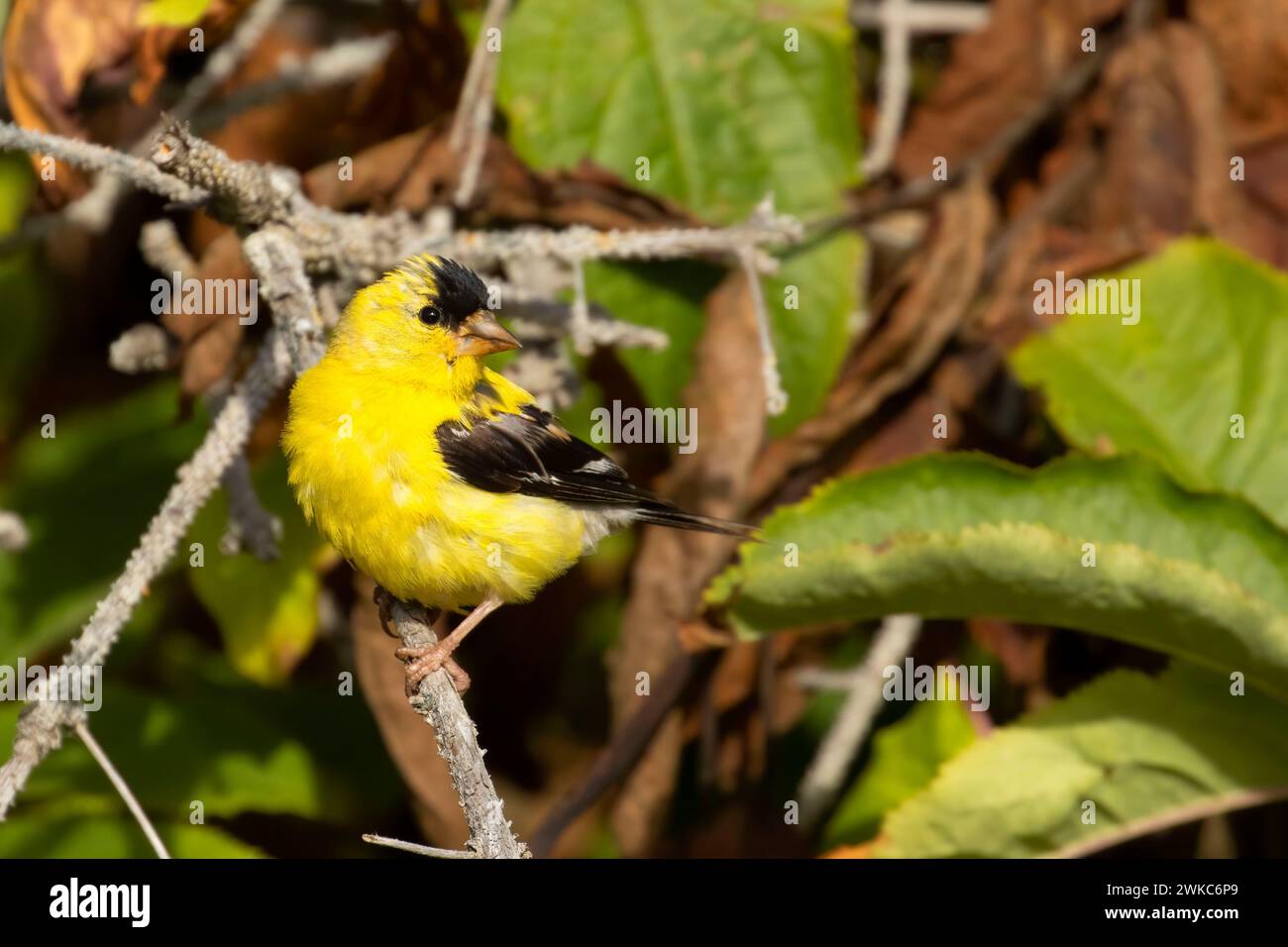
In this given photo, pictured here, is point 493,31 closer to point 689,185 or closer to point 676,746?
point 689,185

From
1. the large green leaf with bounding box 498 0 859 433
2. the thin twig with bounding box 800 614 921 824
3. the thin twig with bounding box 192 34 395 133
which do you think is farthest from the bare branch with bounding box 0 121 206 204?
the thin twig with bounding box 800 614 921 824

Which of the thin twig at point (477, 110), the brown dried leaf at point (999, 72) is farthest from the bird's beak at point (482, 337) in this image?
the brown dried leaf at point (999, 72)

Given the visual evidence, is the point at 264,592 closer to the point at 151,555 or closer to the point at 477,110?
the point at 151,555

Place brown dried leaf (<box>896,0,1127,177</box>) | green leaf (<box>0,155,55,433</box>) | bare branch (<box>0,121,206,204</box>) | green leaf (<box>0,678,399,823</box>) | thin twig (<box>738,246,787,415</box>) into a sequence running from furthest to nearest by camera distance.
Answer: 1. brown dried leaf (<box>896,0,1127,177</box>)
2. green leaf (<box>0,155,55,433</box>)
3. green leaf (<box>0,678,399,823</box>)
4. thin twig (<box>738,246,787,415</box>)
5. bare branch (<box>0,121,206,204</box>)

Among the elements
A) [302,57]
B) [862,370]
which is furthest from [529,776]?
[302,57]

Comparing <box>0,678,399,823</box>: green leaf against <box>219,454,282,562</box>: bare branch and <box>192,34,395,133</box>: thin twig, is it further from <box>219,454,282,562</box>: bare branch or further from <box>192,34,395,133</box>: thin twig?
<box>192,34,395,133</box>: thin twig

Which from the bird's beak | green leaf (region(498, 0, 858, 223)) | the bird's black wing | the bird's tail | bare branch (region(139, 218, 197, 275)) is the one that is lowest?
the bird's tail
